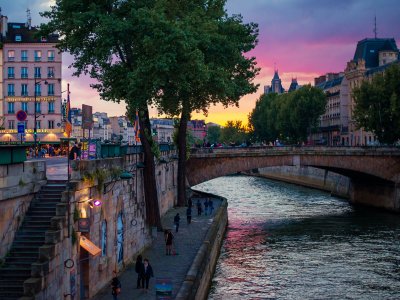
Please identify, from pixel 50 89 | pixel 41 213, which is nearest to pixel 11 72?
pixel 50 89

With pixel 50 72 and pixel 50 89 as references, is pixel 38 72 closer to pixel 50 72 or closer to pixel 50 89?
pixel 50 72

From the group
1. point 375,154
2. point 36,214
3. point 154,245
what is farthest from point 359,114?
point 36,214

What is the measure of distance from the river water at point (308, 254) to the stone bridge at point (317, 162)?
421 cm

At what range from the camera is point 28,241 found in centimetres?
2119

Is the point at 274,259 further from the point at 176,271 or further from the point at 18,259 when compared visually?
the point at 18,259

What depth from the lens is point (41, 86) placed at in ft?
272

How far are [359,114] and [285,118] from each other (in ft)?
157

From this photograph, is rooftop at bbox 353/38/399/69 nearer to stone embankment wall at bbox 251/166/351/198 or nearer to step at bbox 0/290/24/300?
stone embankment wall at bbox 251/166/351/198

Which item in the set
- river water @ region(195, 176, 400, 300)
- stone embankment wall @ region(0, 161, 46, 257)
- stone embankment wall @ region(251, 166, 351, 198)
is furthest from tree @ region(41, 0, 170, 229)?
stone embankment wall @ region(251, 166, 351, 198)

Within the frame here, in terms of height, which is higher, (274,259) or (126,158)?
(126,158)

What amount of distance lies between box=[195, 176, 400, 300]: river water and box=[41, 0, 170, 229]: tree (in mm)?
11102

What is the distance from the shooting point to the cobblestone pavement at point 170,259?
88.3 feet

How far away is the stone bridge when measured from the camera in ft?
229

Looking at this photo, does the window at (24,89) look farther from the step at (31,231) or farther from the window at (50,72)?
the step at (31,231)
